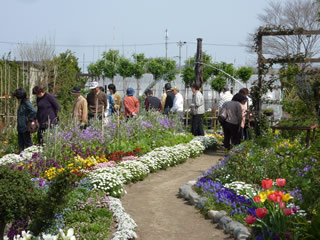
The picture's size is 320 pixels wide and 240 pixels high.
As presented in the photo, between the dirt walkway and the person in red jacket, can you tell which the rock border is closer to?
the dirt walkway

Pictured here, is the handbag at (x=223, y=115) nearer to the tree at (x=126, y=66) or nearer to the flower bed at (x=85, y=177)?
the flower bed at (x=85, y=177)

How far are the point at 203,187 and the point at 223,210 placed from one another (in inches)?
41.2

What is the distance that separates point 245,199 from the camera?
18.7 ft

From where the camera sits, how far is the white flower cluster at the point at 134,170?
7692 mm

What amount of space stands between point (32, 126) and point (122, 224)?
484 cm

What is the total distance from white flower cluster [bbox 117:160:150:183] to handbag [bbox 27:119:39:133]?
2.44 m

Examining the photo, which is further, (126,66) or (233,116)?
(126,66)

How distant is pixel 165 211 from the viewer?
6234mm

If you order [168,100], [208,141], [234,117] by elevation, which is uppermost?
[168,100]

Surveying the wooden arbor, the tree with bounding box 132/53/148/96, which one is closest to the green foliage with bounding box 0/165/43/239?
the wooden arbor

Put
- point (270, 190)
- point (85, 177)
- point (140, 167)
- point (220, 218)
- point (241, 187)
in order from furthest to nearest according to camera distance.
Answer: point (140, 167) < point (85, 177) < point (241, 187) < point (220, 218) < point (270, 190)

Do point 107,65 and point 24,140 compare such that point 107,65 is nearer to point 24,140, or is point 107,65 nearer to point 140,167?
point 24,140

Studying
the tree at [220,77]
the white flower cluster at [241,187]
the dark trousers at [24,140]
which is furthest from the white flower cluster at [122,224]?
the tree at [220,77]

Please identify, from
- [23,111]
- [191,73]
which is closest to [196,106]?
[23,111]
